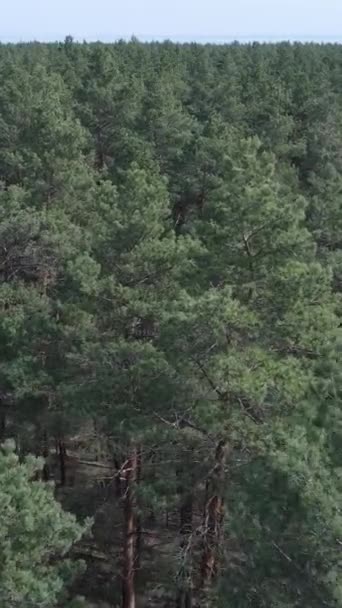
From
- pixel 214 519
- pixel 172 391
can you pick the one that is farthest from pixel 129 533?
pixel 172 391

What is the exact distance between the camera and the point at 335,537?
10133mm

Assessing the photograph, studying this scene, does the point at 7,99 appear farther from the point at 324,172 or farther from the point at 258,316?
the point at 258,316

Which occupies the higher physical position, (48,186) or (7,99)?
(7,99)

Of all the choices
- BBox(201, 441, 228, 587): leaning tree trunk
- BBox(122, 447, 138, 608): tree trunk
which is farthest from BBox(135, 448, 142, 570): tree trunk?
BBox(201, 441, 228, 587): leaning tree trunk

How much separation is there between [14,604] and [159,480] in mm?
5245

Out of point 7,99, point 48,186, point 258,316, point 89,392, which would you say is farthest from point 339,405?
point 7,99

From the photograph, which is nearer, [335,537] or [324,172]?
[335,537]

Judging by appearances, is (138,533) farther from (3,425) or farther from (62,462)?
(62,462)

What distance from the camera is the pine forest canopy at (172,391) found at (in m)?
11.1

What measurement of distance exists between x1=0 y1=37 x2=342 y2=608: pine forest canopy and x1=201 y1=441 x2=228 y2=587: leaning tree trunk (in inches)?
2.6

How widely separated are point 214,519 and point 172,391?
389 centimetres

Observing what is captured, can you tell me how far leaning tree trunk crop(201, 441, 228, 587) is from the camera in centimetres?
1560

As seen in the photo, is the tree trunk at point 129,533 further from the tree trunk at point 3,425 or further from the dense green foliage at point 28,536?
the dense green foliage at point 28,536

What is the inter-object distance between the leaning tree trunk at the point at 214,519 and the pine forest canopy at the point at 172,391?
0.21ft
